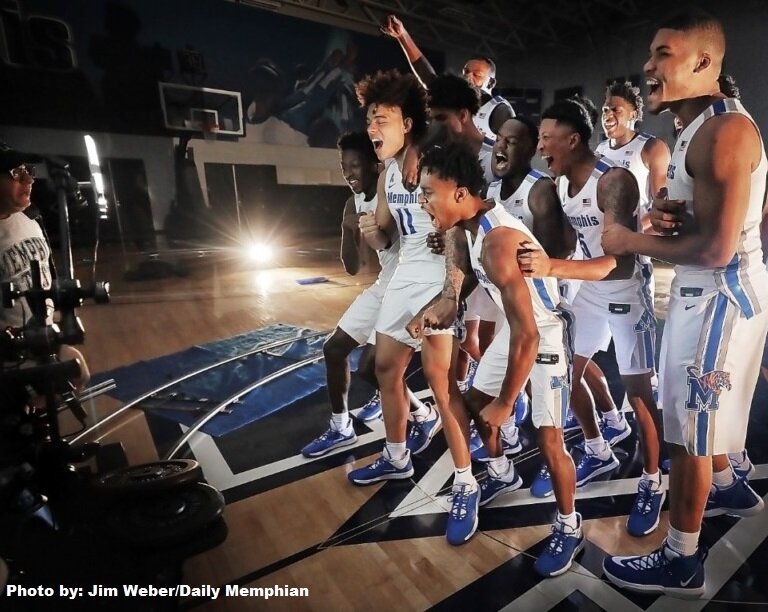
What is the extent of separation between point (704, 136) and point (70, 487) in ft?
8.29

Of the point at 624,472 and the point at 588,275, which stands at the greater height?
the point at 588,275

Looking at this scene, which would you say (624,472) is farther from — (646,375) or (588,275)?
(588,275)

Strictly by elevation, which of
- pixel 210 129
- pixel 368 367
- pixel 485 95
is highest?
pixel 210 129

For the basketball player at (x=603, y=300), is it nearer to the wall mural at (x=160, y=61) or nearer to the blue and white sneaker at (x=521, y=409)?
the blue and white sneaker at (x=521, y=409)

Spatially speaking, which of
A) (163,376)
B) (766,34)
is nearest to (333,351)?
(163,376)

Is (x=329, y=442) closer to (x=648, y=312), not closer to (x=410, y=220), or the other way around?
(x=410, y=220)

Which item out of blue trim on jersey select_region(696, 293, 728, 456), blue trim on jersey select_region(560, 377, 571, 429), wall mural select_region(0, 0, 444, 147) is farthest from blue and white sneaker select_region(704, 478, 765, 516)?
wall mural select_region(0, 0, 444, 147)

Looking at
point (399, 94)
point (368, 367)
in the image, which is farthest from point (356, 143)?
point (368, 367)

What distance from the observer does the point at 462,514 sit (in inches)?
76.7

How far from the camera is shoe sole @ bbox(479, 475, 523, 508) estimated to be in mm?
2135

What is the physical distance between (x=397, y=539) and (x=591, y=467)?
1.03 meters

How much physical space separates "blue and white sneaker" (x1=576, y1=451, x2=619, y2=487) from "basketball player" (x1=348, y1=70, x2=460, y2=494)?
77 cm

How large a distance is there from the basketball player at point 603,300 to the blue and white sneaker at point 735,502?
212mm

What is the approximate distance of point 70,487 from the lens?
1.94 meters
